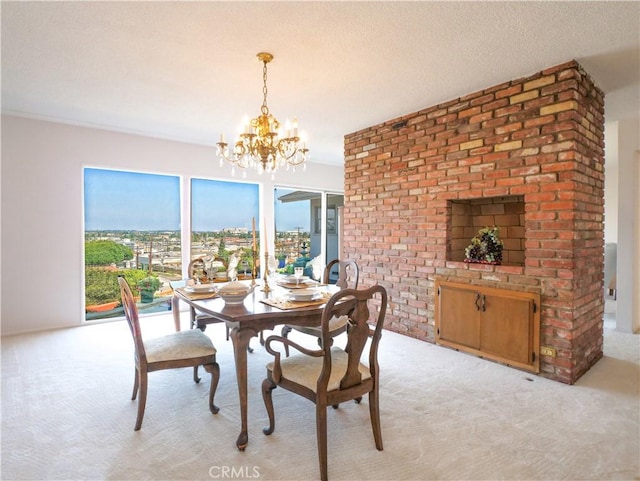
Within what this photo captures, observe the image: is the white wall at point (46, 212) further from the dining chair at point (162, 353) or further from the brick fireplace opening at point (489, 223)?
the brick fireplace opening at point (489, 223)

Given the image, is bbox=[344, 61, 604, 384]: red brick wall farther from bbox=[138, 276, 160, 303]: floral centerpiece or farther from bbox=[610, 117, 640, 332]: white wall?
bbox=[138, 276, 160, 303]: floral centerpiece

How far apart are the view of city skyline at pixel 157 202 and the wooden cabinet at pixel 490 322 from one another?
10.7 feet

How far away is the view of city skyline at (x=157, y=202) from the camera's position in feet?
14.3

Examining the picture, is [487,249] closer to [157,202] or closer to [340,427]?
[340,427]

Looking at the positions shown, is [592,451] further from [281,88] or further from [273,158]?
[281,88]

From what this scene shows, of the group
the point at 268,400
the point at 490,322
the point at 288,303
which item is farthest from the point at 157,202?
the point at 490,322

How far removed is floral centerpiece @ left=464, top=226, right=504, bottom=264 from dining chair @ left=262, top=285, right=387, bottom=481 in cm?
184

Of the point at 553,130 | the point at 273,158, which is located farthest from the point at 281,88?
the point at 553,130

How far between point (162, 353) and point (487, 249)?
2.81m

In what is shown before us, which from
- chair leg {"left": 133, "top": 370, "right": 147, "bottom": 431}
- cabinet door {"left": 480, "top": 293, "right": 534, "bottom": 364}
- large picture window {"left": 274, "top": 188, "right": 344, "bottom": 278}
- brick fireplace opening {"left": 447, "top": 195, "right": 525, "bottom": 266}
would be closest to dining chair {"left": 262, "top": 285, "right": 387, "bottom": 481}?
chair leg {"left": 133, "top": 370, "right": 147, "bottom": 431}

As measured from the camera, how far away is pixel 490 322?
3047 millimetres

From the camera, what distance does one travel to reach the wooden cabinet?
281cm

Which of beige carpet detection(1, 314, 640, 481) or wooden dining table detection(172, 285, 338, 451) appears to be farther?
wooden dining table detection(172, 285, 338, 451)

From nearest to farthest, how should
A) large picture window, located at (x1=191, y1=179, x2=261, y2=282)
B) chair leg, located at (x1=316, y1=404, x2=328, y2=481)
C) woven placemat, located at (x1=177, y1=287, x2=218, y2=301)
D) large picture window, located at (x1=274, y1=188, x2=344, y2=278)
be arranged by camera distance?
chair leg, located at (x1=316, y1=404, x2=328, y2=481)
woven placemat, located at (x1=177, y1=287, x2=218, y2=301)
large picture window, located at (x1=191, y1=179, x2=261, y2=282)
large picture window, located at (x1=274, y1=188, x2=344, y2=278)
